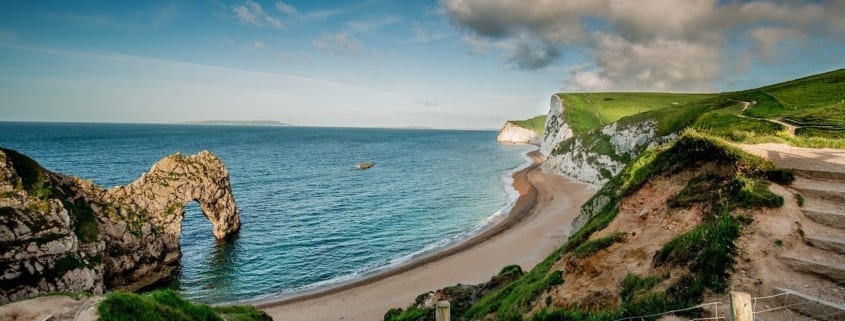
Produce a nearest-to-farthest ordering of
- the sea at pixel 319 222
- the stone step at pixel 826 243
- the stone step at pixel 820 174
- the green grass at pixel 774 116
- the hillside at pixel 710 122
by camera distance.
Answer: the stone step at pixel 826 243, the stone step at pixel 820 174, the green grass at pixel 774 116, the hillside at pixel 710 122, the sea at pixel 319 222

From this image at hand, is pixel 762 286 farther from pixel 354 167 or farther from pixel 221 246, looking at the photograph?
pixel 354 167

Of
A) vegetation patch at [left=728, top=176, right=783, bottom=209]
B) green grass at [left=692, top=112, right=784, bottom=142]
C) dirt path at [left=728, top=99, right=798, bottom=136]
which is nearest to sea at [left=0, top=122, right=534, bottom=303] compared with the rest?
green grass at [left=692, top=112, right=784, bottom=142]

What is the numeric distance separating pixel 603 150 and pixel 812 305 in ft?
230

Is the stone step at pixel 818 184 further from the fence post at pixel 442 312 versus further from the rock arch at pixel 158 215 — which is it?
the rock arch at pixel 158 215

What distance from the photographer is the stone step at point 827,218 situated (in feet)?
33.4

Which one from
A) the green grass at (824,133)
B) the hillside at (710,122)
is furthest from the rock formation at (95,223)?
the green grass at (824,133)

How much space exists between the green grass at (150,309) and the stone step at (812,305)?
15460mm

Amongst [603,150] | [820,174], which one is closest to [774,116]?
[603,150]

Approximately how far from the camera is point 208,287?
108 ft

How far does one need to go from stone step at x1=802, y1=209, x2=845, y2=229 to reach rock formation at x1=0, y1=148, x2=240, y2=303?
37.4 metres

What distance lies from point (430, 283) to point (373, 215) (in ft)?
72.2

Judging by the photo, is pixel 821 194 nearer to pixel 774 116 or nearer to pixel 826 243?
pixel 826 243

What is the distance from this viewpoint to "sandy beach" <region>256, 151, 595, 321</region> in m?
29.6

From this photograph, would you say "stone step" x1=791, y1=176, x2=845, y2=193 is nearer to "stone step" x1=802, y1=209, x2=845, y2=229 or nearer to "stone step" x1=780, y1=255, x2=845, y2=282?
"stone step" x1=802, y1=209, x2=845, y2=229
